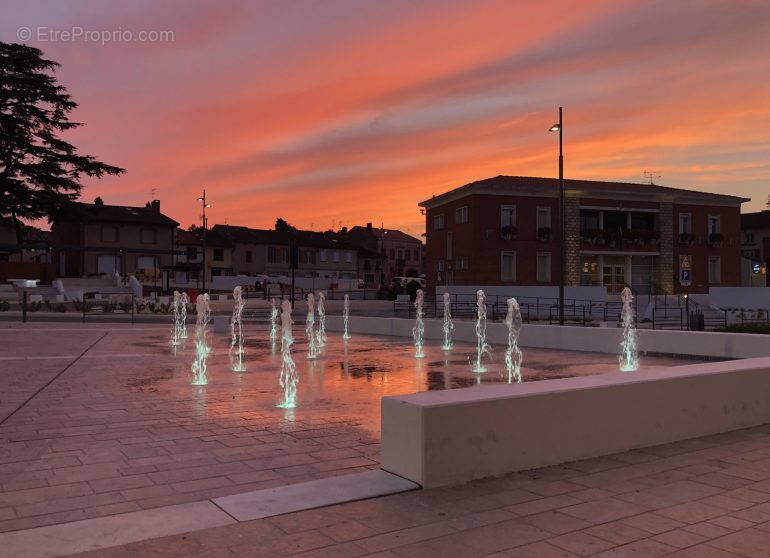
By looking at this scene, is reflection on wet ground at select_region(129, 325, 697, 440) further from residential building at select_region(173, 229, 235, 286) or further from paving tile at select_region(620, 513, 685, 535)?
residential building at select_region(173, 229, 235, 286)

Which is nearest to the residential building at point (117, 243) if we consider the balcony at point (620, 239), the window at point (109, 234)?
the window at point (109, 234)

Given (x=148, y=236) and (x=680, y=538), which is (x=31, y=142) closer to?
(x=148, y=236)

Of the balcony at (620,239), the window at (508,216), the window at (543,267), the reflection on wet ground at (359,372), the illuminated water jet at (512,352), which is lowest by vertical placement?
the reflection on wet ground at (359,372)

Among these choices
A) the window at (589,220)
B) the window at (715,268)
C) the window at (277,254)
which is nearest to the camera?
A: the window at (589,220)

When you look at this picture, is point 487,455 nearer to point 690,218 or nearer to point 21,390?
point 21,390

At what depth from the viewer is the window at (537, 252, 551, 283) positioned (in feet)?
140

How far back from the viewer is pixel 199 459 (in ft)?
19.5

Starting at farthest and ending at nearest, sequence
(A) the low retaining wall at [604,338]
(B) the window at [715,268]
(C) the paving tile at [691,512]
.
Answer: (B) the window at [715,268] → (A) the low retaining wall at [604,338] → (C) the paving tile at [691,512]

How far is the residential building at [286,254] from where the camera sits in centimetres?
7731

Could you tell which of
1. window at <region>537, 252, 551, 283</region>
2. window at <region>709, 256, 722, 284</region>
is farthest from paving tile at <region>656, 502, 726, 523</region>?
window at <region>709, 256, 722, 284</region>

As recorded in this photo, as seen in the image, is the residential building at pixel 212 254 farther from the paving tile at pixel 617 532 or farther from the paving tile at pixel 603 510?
the paving tile at pixel 617 532

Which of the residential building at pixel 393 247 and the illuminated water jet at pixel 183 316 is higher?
the residential building at pixel 393 247

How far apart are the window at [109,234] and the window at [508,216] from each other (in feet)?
120

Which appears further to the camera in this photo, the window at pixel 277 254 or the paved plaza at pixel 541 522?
the window at pixel 277 254
